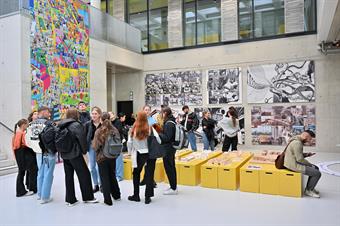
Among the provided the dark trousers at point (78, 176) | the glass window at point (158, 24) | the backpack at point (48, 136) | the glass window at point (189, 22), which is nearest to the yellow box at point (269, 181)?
the dark trousers at point (78, 176)

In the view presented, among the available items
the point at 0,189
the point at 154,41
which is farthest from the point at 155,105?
the point at 0,189

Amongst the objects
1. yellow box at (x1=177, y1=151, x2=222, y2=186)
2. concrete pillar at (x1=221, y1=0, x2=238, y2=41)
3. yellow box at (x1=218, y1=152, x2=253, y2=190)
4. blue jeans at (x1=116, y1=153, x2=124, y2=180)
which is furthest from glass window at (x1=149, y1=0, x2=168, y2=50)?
yellow box at (x1=218, y1=152, x2=253, y2=190)

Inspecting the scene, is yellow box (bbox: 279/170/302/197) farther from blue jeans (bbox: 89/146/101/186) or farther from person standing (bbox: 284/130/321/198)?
blue jeans (bbox: 89/146/101/186)

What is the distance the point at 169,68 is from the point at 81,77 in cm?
417

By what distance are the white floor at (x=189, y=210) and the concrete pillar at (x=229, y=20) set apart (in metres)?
7.55

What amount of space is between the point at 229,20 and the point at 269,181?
8.08 metres

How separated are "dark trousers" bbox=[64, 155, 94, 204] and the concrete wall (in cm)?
748

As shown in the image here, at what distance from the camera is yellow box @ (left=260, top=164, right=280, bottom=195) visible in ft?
15.4

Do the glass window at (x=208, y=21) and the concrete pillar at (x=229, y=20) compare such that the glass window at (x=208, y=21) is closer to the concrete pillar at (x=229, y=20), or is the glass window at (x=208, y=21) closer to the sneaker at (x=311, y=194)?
the concrete pillar at (x=229, y=20)

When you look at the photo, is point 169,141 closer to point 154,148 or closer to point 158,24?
point 154,148

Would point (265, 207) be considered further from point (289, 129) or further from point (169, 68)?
point (169, 68)

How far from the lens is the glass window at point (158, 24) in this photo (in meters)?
12.6

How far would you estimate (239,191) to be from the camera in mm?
4988

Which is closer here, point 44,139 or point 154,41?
point 44,139
